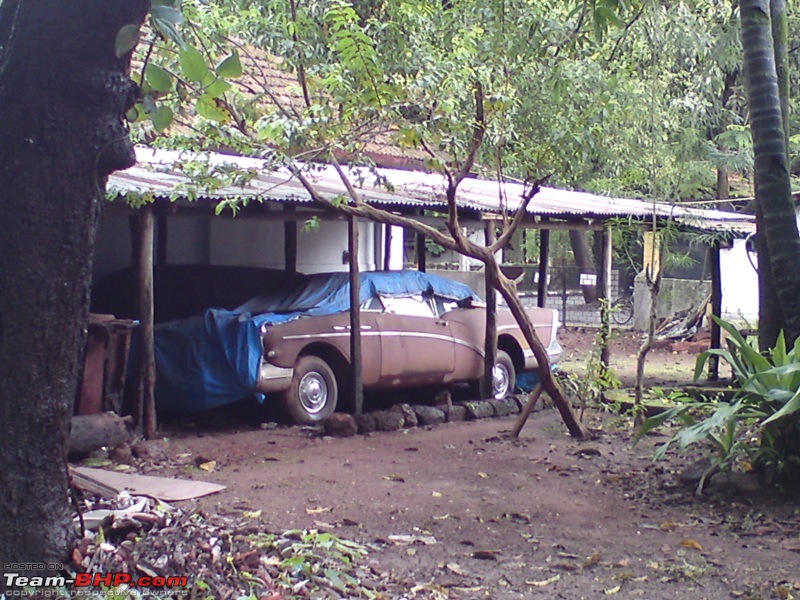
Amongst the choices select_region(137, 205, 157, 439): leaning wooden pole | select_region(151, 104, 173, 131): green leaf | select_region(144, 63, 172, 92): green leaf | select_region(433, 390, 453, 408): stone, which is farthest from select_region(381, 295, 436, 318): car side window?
select_region(144, 63, 172, 92): green leaf

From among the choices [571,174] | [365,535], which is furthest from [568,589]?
[571,174]

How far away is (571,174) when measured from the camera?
10023 millimetres

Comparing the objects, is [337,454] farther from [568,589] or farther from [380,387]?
[568,589]

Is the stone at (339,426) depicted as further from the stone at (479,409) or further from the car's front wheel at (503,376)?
the car's front wheel at (503,376)

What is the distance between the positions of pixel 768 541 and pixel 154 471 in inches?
199

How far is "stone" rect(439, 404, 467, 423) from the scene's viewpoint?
11.9 m

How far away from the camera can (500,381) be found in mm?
13570

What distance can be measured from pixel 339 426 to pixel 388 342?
172 centimetres

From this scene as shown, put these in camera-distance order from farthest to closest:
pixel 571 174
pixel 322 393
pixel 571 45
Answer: pixel 322 393 → pixel 571 174 → pixel 571 45

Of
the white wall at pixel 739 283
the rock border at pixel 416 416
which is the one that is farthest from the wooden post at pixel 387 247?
the white wall at pixel 739 283

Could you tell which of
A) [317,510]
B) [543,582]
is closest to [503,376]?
[317,510]

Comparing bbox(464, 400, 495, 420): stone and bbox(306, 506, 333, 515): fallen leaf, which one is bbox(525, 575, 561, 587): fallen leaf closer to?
bbox(306, 506, 333, 515): fallen leaf

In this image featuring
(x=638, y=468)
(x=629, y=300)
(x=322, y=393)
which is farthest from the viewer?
(x=629, y=300)

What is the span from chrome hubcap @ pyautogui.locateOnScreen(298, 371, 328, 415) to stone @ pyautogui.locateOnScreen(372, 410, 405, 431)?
66 cm
